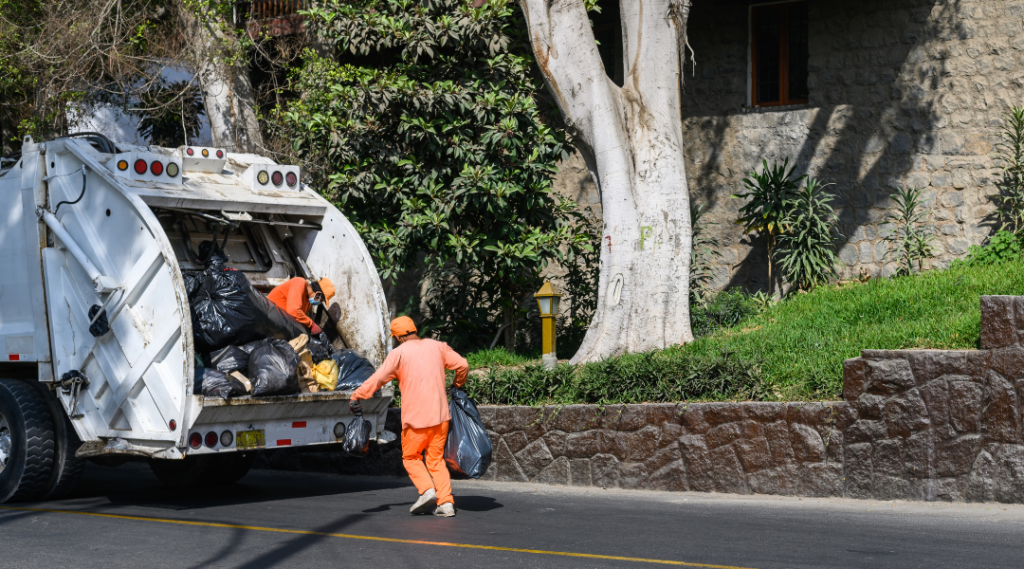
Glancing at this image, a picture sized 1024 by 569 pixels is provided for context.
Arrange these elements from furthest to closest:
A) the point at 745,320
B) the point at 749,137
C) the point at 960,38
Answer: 1. the point at 749,137
2. the point at 960,38
3. the point at 745,320

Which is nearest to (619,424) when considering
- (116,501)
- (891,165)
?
(116,501)

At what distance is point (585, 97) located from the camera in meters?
10.6

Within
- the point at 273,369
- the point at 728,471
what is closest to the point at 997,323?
the point at 728,471

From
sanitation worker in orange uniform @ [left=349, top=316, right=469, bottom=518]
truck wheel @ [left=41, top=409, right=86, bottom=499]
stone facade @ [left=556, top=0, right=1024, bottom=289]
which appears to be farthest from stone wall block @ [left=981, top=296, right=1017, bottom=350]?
truck wheel @ [left=41, top=409, right=86, bottom=499]

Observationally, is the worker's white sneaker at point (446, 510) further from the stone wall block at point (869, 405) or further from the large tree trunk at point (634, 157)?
the large tree trunk at point (634, 157)

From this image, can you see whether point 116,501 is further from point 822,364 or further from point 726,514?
point 822,364

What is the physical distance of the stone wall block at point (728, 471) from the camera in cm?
815

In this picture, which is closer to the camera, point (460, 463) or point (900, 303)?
point (460, 463)

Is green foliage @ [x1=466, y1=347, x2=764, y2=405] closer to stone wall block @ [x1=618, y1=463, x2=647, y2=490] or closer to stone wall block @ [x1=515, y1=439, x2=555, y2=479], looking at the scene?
stone wall block @ [x1=515, y1=439, x2=555, y2=479]

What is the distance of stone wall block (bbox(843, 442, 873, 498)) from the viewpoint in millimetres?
7668

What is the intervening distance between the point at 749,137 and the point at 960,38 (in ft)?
9.36

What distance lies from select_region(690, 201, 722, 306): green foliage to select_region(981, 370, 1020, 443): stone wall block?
5234mm

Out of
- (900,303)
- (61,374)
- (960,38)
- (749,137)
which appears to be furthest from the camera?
(749,137)

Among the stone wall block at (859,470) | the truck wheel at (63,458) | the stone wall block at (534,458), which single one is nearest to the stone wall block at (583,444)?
the stone wall block at (534,458)
